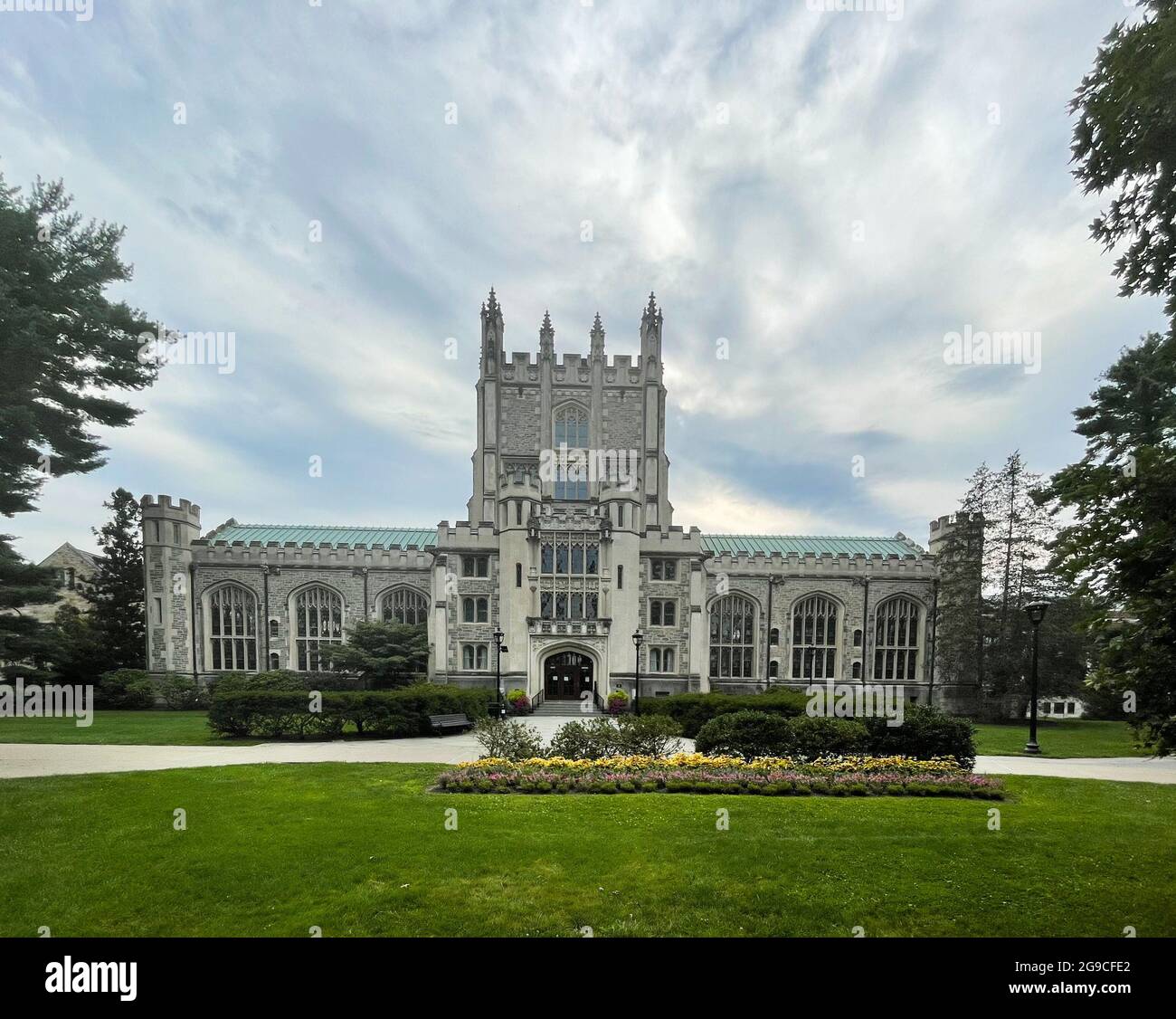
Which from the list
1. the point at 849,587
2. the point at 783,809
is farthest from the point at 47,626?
the point at 849,587

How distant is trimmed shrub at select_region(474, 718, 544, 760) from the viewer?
36.3ft

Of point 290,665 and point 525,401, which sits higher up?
point 525,401

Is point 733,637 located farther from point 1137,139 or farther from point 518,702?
point 1137,139

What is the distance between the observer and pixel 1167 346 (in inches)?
202

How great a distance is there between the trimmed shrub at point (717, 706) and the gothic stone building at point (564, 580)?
755 centimetres

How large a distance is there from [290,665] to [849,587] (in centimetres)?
3340

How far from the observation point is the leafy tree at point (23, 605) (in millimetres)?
12031

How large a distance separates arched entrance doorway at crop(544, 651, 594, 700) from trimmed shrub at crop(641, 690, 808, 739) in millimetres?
8317

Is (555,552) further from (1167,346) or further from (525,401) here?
(1167,346)

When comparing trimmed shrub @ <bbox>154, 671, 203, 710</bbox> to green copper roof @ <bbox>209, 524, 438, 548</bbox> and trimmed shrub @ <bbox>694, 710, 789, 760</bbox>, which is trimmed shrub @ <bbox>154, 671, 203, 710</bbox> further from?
trimmed shrub @ <bbox>694, 710, 789, 760</bbox>

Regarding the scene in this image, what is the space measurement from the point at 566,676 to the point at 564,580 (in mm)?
5035

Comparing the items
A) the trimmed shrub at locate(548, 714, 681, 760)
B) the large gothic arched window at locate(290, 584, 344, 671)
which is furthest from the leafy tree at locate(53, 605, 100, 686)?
the trimmed shrub at locate(548, 714, 681, 760)

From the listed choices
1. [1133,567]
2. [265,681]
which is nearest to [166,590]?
[265,681]

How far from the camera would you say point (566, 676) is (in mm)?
25125
